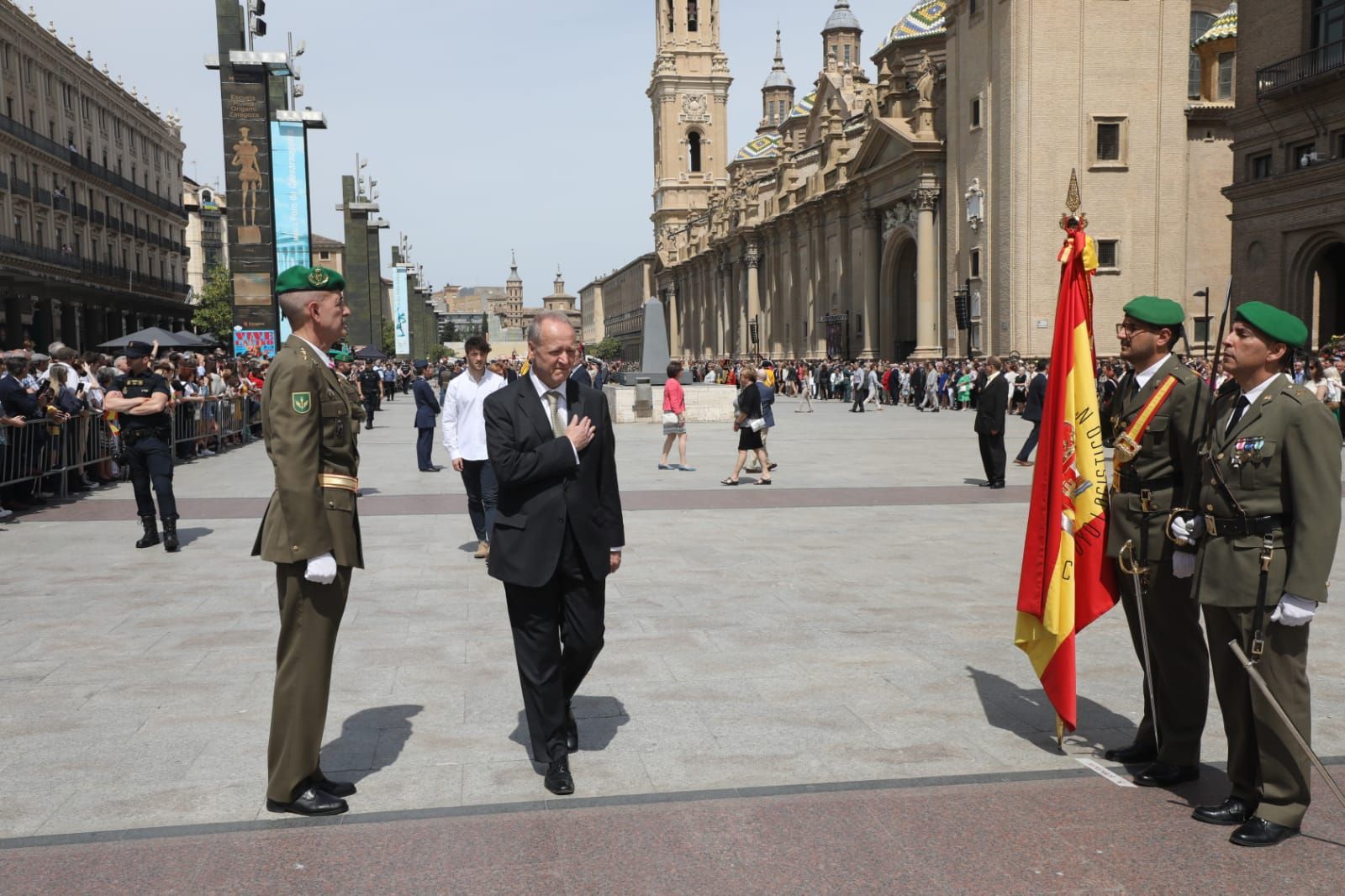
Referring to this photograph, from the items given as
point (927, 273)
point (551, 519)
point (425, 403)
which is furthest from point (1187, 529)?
point (927, 273)

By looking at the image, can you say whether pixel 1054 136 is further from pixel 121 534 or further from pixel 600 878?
pixel 600 878

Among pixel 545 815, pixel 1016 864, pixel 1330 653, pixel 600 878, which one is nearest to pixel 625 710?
pixel 545 815

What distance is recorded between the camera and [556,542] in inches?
180

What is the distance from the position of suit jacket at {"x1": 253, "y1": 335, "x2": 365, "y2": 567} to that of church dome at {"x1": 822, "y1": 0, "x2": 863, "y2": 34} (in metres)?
91.6

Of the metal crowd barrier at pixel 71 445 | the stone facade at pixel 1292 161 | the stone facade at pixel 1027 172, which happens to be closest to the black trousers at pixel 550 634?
the metal crowd barrier at pixel 71 445

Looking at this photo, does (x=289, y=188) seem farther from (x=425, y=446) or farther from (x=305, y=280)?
(x=305, y=280)

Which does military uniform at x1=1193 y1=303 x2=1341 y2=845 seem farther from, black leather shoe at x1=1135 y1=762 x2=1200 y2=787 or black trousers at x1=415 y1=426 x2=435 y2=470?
black trousers at x1=415 y1=426 x2=435 y2=470

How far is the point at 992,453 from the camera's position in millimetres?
14578

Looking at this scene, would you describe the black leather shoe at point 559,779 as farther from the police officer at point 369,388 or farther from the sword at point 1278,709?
the police officer at point 369,388

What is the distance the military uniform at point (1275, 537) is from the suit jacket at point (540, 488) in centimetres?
224

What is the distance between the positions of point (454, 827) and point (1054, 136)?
37172 millimetres

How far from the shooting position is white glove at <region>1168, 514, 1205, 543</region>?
4.34 metres

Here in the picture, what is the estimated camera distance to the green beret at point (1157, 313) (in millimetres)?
4664

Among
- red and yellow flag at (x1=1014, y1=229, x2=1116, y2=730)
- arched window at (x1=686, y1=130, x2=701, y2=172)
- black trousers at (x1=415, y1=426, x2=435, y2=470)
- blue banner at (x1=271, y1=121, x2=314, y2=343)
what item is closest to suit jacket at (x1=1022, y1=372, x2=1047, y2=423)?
black trousers at (x1=415, y1=426, x2=435, y2=470)
